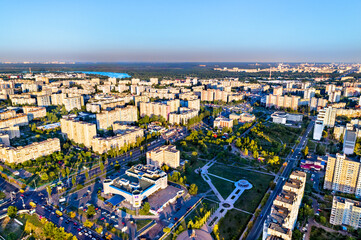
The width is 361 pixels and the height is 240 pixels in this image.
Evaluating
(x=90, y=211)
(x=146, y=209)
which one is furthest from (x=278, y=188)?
(x=90, y=211)

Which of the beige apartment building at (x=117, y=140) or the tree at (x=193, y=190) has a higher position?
the beige apartment building at (x=117, y=140)

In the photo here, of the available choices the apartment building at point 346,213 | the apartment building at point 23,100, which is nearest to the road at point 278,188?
the apartment building at point 346,213

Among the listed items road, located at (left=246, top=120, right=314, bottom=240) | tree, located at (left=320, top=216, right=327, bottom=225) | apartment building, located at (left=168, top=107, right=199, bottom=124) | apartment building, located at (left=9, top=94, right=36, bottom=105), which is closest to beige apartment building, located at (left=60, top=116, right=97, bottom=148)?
apartment building, located at (left=168, top=107, right=199, bottom=124)

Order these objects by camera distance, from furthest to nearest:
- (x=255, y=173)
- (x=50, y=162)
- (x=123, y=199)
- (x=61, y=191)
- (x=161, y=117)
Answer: (x=161, y=117), (x=50, y=162), (x=255, y=173), (x=61, y=191), (x=123, y=199)

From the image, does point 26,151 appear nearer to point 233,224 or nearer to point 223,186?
point 223,186

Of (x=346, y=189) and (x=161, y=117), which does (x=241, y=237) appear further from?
(x=161, y=117)

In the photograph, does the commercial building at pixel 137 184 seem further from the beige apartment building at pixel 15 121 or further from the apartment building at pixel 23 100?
the apartment building at pixel 23 100

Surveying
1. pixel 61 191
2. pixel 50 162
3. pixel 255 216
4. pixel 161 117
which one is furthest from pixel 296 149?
pixel 50 162
